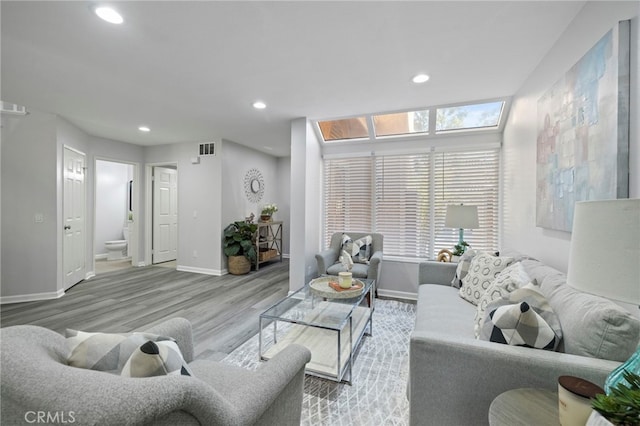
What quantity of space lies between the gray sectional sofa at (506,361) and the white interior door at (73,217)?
4.89 m

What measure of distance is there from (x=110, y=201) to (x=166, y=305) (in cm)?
503

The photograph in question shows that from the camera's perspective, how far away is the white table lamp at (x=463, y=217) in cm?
295

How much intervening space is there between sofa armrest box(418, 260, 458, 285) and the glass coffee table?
60 centimetres

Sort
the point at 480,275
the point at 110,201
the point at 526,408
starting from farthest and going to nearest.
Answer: the point at 110,201, the point at 480,275, the point at 526,408

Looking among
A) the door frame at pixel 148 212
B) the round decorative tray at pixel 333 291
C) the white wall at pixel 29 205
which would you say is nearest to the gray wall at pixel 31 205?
the white wall at pixel 29 205

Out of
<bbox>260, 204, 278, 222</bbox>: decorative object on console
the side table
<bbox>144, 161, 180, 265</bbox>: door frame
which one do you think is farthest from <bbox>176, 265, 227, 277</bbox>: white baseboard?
the side table

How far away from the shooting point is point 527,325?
3.77ft

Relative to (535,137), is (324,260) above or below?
below

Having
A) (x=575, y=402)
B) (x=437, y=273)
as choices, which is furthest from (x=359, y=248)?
(x=575, y=402)

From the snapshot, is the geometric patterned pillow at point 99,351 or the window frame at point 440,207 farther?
the window frame at point 440,207

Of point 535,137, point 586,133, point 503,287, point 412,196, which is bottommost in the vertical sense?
point 503,287

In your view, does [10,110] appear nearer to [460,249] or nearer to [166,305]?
[166,305]

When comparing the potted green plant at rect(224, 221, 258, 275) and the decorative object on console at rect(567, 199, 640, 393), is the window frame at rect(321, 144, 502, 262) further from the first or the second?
the decorative object on console at rect(567, 199, 640, 393)

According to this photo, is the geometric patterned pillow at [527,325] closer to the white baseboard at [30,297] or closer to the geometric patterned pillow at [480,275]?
the geometric patterned pillow at [480,275]
